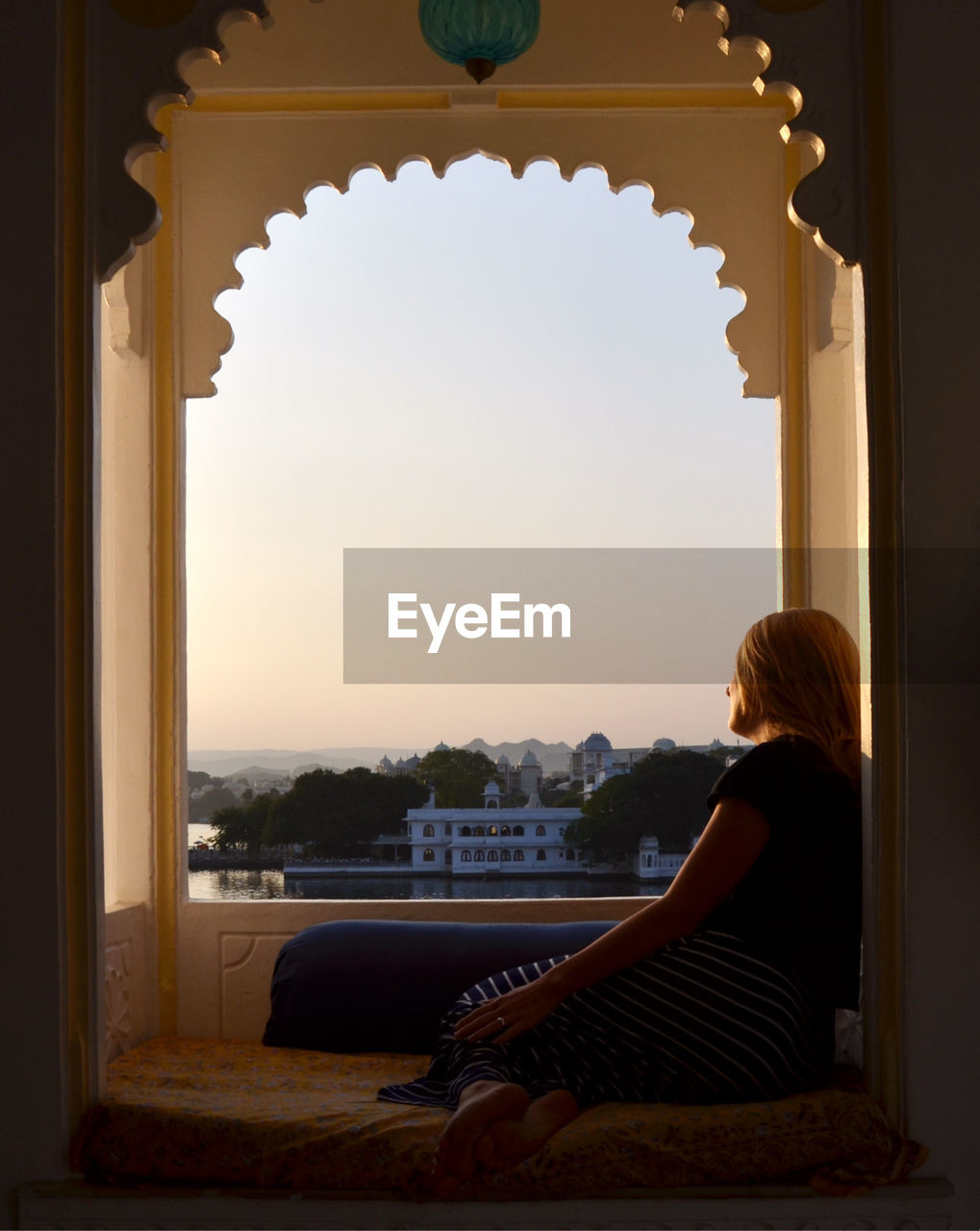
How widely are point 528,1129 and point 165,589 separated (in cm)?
201

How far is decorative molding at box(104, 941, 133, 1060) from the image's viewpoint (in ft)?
10.0

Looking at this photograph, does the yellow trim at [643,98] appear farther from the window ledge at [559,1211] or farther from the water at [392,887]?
the window ledge at [559,1211]

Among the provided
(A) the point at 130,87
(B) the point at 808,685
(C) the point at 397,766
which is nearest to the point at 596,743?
(C) the point at 397,766

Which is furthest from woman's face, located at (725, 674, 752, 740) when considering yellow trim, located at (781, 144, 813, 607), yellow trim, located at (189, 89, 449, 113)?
yellow trim, located at (189, 89, 449, 113)

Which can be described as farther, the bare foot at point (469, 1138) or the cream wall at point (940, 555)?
the cream wall at point (940, 555)

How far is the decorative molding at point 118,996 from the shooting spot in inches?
120

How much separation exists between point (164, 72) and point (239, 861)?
219 cm

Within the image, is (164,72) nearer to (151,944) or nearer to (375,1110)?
(375,1110)

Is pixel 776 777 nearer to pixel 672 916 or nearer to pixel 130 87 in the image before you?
pixel 672 916

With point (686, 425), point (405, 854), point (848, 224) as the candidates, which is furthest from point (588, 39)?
point (405, 854)

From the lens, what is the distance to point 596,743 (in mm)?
3572

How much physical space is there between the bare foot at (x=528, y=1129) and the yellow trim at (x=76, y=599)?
0.76m

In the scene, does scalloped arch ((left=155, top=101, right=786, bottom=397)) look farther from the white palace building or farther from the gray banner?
the white palace building

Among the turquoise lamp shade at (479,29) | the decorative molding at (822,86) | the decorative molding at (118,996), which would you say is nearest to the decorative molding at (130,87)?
the turquoise lamp shade at (479,29)
